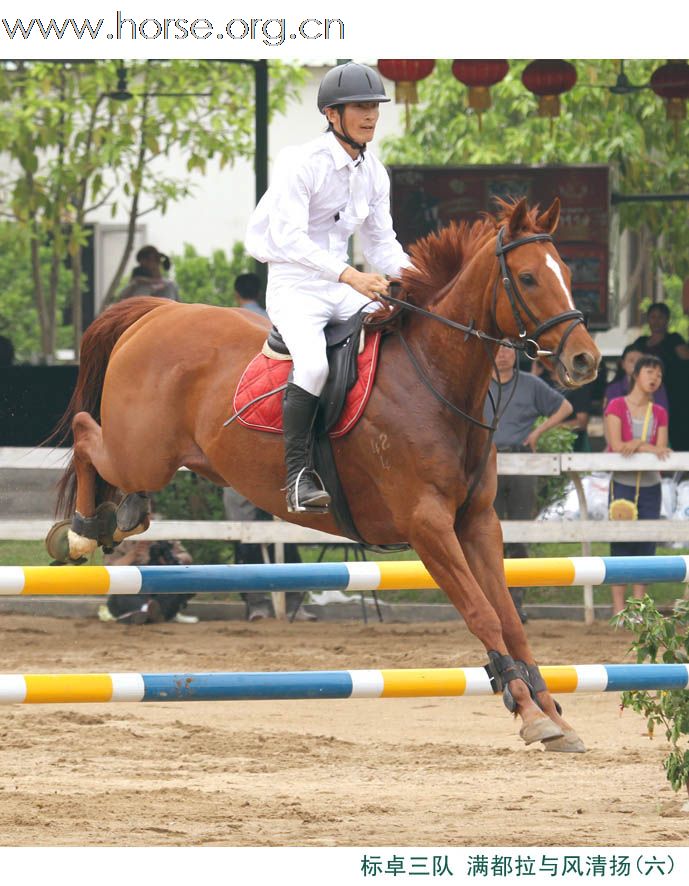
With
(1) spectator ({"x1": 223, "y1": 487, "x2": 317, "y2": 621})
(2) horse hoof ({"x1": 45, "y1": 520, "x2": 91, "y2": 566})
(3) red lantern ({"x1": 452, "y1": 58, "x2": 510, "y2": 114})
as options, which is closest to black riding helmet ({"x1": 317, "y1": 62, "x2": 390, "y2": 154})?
(2) horse hoof ({"x1": 45, "y1": 520, "x2": 91, "y2": 566})

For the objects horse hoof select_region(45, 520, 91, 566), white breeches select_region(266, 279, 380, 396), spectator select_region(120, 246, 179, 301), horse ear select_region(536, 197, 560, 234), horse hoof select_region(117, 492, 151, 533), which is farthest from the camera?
spectator select_region(120, 246, 179, 301)

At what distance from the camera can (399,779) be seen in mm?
7297

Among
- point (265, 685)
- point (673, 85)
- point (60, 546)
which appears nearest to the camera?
point (265, 685)

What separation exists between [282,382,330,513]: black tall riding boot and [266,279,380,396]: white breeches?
0.05 metres

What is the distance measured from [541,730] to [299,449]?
4.58 ft

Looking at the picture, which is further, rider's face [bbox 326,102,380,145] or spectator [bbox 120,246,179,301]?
spectator [bbox 120,246,179,301]

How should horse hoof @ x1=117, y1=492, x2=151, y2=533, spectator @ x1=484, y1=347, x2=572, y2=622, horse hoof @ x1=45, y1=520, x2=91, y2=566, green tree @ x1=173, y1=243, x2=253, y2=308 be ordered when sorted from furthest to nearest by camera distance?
green tree @ x1=173, y1=243, x2=253, y2=308
spectator @ x1=484, y1=347, x2=572, y2=622
horse hoof @ x1=45, y1=520, x2=91, y2=566
horse hoof @ x1=117, y1=492, x2=151, y2=533

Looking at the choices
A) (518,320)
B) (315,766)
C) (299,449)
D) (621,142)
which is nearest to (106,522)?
(299,449)

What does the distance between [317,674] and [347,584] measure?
0.61 m

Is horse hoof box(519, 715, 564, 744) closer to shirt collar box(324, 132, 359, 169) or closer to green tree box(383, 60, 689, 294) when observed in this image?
shirt collar box(324, 132, 359, 169)

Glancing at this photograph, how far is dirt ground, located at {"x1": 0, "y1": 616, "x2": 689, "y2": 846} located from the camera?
6262mm

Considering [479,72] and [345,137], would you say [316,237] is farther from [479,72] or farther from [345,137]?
[479,72]

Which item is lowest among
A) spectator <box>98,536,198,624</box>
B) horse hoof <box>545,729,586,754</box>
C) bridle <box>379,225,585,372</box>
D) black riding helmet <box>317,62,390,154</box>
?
spectator <box>98,536,198,624</box>

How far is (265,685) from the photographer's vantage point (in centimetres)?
547
